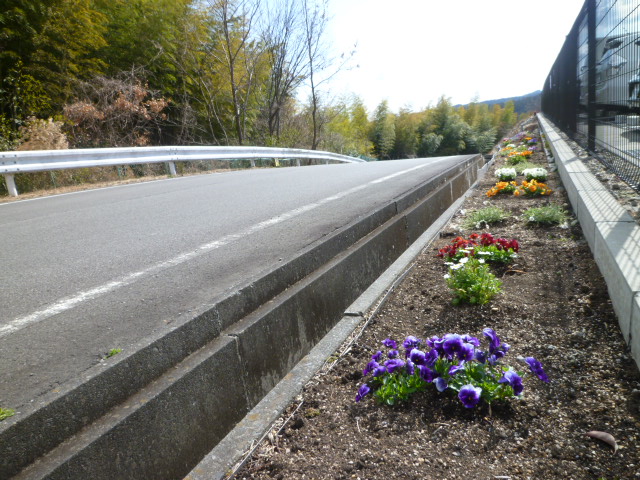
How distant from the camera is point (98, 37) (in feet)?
53.9

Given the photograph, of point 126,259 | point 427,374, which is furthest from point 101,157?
point 427,374

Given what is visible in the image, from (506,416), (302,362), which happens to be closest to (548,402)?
(506,416)

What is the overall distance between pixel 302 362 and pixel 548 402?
1.08m

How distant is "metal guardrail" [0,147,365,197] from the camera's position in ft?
24.4

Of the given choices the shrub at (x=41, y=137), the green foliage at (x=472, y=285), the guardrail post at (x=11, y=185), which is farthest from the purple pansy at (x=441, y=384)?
the shrub at (x=41, y=137)

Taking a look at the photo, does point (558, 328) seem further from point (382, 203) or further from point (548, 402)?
point (382, 203)

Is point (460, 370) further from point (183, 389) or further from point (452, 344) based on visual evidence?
point (183, 389)

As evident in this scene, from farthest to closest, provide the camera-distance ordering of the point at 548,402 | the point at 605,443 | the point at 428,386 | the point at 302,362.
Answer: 1. the point at 302,362
2. the point at 428,386
3. the point at 548,402
4. the point at 605,443

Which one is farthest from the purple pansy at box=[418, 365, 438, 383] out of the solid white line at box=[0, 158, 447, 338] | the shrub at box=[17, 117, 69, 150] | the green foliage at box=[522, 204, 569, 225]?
the shrub at box=[17, 117, 69, 150]

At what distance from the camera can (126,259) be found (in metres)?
3.03

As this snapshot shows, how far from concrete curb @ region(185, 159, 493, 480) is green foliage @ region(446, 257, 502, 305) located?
0.47 metres

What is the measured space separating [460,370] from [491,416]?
0.19 m

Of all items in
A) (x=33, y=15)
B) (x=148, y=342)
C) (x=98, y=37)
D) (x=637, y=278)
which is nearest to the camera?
(x=148, y=342)

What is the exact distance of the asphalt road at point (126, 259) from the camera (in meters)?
1.79
